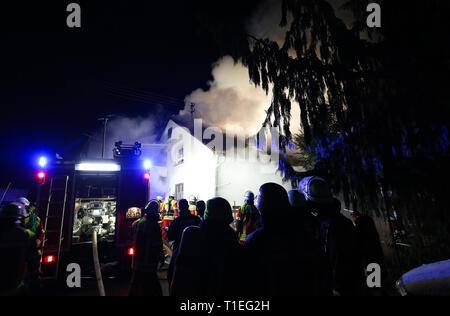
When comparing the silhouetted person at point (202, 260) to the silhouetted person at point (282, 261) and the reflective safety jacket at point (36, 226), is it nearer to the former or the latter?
the silhouetted person at point (282, 261)

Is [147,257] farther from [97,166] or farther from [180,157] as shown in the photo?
[180,157]

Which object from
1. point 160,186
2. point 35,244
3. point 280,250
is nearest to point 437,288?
point 280,250

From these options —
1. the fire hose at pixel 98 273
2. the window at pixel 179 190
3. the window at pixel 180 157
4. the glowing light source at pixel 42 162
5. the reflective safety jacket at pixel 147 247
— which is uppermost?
the window at pixel 180 157

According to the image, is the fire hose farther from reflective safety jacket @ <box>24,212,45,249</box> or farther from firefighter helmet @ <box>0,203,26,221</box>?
firefighter helmet @ <box>0,203,26,221</box>

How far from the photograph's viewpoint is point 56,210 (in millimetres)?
5809

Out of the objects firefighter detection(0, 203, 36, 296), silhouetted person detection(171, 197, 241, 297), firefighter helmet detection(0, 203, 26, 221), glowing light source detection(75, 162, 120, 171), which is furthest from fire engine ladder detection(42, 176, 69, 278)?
silhouetted person detection(171, 197, 241, 297)

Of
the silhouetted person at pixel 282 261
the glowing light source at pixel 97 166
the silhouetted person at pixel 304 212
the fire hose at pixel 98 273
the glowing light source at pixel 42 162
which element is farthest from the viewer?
the glowing light source at pixel 97 166

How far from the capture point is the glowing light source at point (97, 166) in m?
6.46

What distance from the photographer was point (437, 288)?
3602mm

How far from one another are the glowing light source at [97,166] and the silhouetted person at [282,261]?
6.30 metres

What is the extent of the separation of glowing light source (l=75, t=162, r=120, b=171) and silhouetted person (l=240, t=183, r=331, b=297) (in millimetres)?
6300

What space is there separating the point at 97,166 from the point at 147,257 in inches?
144

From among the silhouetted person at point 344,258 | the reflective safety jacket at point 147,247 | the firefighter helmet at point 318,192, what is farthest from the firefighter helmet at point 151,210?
the silhouetted person at point 344,258

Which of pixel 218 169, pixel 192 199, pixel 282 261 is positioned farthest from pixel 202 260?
pixel 192 199
